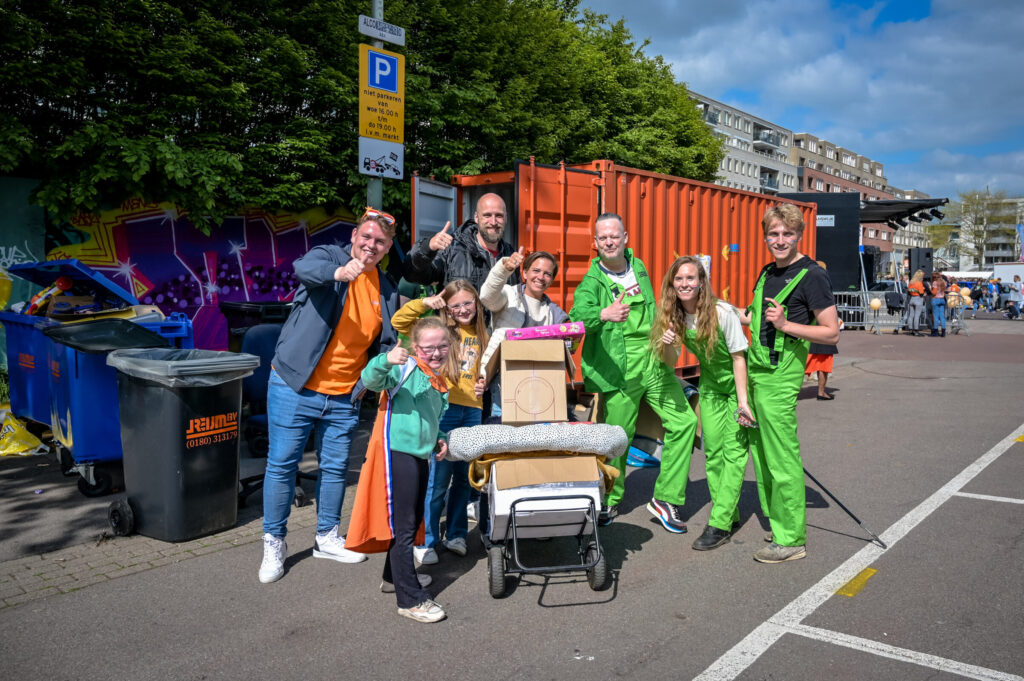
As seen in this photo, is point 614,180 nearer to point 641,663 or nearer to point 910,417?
point 910,417

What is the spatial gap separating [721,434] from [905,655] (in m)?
1.71

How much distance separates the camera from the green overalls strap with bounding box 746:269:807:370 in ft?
14.4

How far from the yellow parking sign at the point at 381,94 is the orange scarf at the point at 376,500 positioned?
408 cm

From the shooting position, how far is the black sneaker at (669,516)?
5.00 meters


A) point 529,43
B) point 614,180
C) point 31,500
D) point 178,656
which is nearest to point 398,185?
point 614,180

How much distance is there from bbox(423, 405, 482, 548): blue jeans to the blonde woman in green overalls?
1.30 m

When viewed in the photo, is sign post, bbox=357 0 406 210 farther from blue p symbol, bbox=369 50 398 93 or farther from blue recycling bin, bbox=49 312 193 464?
blue recycling bin, bbox=49 312 193 464

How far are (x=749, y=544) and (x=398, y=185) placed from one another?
7.00m

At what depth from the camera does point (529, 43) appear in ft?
44.0

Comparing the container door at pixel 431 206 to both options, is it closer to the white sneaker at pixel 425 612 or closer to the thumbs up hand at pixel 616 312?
the thumbs up hand at pixel 616 312

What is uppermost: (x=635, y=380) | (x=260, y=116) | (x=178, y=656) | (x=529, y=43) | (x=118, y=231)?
(x=529, y=43)

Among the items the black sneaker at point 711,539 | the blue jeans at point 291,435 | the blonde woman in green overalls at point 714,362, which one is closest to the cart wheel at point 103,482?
the blue jeans at point 291,435

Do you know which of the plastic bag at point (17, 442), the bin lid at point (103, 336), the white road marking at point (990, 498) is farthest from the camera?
the plastic bag at point (17, 442)

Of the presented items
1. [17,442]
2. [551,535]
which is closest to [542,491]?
[551,535]
